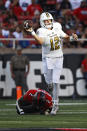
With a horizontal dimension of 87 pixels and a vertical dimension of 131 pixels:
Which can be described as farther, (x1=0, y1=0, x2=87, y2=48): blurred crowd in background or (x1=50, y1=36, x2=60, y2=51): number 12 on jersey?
(x1=0, y1=0, x2=87, y2=48): blurred crowd in background

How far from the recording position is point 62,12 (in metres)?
22.3

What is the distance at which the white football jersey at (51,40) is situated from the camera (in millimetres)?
12391

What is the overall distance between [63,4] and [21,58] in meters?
4.58

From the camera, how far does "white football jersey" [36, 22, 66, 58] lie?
12391mm

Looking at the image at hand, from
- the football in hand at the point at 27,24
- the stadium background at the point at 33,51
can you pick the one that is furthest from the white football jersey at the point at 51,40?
the stadium background at the point at 33,51

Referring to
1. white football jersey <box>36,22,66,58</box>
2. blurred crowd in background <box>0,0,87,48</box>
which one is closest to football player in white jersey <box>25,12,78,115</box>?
white football jersey <box>36,22,66,58</box>

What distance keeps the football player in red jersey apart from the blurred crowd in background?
7.45m

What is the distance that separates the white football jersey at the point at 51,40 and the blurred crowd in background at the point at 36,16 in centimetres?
707

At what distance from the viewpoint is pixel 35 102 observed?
11945 mm

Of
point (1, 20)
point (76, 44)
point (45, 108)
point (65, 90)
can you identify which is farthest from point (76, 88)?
point (45, 108)

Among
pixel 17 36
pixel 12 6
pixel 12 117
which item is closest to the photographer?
pixel 12 117

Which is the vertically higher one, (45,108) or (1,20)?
(1,20)

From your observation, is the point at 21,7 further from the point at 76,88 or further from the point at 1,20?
the point at 76,88

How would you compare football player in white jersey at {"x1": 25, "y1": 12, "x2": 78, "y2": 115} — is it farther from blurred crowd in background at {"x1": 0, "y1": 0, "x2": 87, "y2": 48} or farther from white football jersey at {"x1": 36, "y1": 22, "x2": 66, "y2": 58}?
blurred crowd in background at {"x1": 0, "y1": 0, "x2": 87, "y2": 48}
